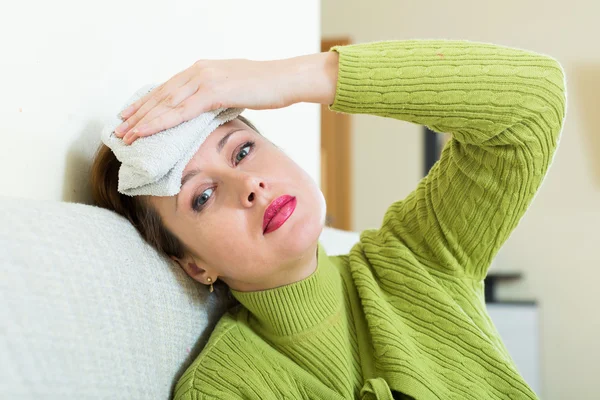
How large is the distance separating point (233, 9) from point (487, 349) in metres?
0.98

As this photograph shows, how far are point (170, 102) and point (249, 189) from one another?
0.56 feet

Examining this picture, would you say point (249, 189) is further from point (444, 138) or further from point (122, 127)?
point (444, 138)

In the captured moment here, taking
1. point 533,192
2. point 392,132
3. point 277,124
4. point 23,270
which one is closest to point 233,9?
point 277,124

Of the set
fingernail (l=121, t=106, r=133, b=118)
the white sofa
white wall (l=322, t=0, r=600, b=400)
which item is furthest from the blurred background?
the white sofa

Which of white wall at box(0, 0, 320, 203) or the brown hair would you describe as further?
the brown hair

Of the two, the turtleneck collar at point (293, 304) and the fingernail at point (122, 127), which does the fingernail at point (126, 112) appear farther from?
the turtleneck collar at point (293, 304)

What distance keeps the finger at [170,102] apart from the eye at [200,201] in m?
0.15

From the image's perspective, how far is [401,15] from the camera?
3.79 metres

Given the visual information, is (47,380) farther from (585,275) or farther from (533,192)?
(585,275)

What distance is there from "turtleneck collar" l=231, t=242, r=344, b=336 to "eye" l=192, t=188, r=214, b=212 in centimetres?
17

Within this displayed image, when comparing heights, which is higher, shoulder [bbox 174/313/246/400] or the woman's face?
the woman's face

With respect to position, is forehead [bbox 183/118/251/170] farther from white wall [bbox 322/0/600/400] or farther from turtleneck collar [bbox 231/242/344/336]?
white wall [bbox 322/0/600/400]

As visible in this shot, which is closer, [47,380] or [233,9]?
[47,380]

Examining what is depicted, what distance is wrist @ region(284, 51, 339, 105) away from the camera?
0.98 meters
